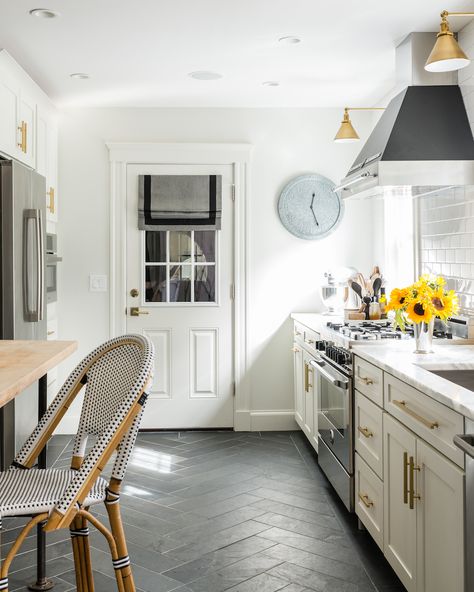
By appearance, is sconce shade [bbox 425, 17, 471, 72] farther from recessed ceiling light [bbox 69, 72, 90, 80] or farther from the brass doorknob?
the brass doorknob

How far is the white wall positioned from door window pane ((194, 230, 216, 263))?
305mm

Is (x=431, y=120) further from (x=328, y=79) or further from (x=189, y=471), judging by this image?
(x=189, y=471)

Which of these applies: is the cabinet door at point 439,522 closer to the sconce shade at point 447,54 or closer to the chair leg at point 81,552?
the chair leg at point 81,552

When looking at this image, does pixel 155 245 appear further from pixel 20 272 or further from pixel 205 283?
pixel 20 272

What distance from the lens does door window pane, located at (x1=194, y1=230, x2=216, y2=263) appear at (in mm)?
5023

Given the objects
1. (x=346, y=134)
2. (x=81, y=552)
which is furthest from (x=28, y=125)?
(x=81, y=552)

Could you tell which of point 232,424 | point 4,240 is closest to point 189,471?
point 232,424

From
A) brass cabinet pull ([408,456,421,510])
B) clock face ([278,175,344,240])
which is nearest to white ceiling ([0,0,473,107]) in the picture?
clock face ([278,175,344,240])

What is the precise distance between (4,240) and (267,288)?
2203 mm

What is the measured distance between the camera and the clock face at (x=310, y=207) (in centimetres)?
500

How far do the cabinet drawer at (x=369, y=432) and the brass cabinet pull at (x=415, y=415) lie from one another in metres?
0.25

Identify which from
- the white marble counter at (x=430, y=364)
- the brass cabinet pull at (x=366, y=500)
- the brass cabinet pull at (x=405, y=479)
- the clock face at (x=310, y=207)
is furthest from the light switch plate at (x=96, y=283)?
the brass cabinet pull at (x=405, y=479)

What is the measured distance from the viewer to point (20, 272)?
3518 millimetres

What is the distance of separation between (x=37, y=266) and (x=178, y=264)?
4.96 feet
